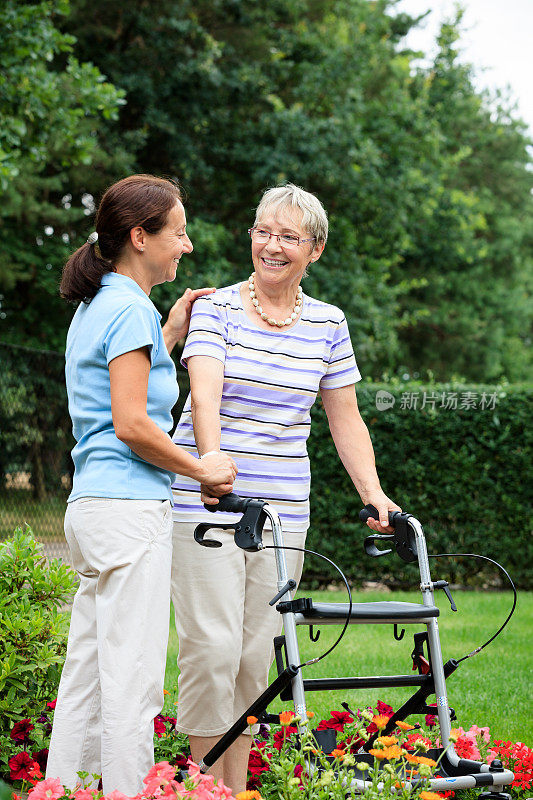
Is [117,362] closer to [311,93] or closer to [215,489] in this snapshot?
[215,489]

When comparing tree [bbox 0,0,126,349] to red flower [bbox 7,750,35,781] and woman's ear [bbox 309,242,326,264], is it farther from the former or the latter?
red flower [bbox 7,750,35,781]

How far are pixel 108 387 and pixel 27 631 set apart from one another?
4.00 ft

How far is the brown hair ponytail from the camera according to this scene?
2.42 meters

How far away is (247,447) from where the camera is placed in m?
2.77

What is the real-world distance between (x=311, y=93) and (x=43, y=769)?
13522 millimetres

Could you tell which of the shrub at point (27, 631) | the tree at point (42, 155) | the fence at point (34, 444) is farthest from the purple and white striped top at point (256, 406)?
the tree at point (42, 155)

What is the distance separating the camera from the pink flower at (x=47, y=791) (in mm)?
2035

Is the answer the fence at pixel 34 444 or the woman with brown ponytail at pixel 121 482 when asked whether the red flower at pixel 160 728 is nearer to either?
the woman with brown ponytail at pixel 121 482

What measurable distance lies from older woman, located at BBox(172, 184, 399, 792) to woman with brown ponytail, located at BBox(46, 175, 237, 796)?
0.30 meters

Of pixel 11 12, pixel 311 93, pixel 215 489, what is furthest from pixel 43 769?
pixel 311 93

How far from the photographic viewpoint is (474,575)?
30.1 feet

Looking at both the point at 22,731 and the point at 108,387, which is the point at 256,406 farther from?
the point at 22,731

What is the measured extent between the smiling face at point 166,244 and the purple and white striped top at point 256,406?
0.29 meters

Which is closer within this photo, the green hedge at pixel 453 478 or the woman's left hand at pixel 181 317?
the woman's left hand at pixel 181 317
